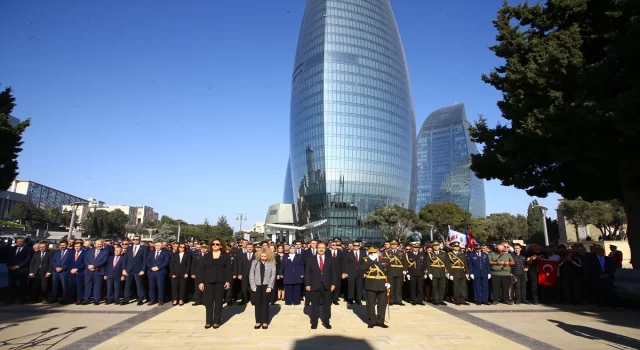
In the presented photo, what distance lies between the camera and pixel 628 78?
11445mm

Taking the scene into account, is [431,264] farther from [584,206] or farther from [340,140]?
[340,140]

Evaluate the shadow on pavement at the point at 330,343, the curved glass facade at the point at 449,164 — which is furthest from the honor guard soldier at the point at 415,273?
the curved glass facade at the point at 449,164

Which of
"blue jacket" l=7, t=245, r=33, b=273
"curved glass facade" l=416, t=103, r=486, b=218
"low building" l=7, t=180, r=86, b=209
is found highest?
"curved glass facade" l=416, t=103, r=486, b=218

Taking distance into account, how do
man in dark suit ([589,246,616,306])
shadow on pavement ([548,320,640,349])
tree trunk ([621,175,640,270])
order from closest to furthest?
shadow on pavement ([548,320,640,349]) < man in dark suit ([589,246,616,306]) < tree trunk ([621,175,640,270])

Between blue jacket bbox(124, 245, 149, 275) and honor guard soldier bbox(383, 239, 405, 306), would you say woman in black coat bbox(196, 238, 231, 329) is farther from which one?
honor guard soldier bbox(383, 239, 405, 306)

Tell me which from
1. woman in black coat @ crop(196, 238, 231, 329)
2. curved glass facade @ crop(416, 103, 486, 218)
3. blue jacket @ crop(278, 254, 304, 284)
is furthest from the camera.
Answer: curved glass facade @ crop(416, 103, 486, 218)

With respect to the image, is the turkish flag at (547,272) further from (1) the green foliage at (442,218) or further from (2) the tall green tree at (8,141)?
(1) the green foliage at (442,218)

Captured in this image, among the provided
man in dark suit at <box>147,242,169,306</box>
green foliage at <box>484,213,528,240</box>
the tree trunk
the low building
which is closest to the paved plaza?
man in dark suit at <box>147,242,169,306</box>

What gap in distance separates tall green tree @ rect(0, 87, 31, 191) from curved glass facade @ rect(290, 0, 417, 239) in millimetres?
61756

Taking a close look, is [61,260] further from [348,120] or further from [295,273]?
[348,120]

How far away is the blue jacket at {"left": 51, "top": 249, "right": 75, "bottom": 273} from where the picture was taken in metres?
11.2

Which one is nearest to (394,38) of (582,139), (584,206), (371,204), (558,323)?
(371,204)

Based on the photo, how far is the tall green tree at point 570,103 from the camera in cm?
1151

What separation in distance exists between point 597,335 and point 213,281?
8175mm
